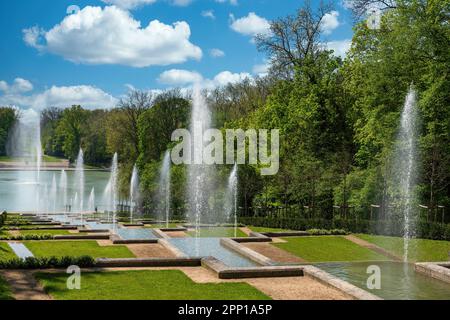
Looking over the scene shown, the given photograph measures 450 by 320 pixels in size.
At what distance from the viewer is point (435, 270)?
642 inches

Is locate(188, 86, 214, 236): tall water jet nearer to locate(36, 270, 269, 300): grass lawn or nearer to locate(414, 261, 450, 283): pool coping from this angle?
locate(414, 261, 450, 283): pool coping

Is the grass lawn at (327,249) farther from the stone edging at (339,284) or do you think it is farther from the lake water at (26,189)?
the lake water at (26,189)

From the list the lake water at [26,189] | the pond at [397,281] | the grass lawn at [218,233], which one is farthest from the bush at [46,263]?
the lake water at [26,189]

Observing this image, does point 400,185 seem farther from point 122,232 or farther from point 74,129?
point 74,129

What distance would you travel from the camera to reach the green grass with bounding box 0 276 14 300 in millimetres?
11700

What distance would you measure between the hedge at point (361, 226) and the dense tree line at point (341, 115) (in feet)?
7.53

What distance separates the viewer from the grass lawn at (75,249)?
19705 mm

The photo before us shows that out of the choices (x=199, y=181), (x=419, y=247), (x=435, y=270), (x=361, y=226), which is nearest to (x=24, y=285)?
(x=435, y=270)

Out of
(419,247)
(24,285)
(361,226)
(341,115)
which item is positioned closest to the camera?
(24,285)

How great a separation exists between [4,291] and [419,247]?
52.6 ft

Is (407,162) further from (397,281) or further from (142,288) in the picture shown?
(142,288)

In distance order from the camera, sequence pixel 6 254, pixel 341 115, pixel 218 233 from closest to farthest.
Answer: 1. pixel 6 254
2. pixel 218 233
3. pixel 341 115

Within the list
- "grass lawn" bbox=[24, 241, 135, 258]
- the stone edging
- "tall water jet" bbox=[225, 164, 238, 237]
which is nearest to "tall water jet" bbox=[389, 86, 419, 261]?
the stone edging
